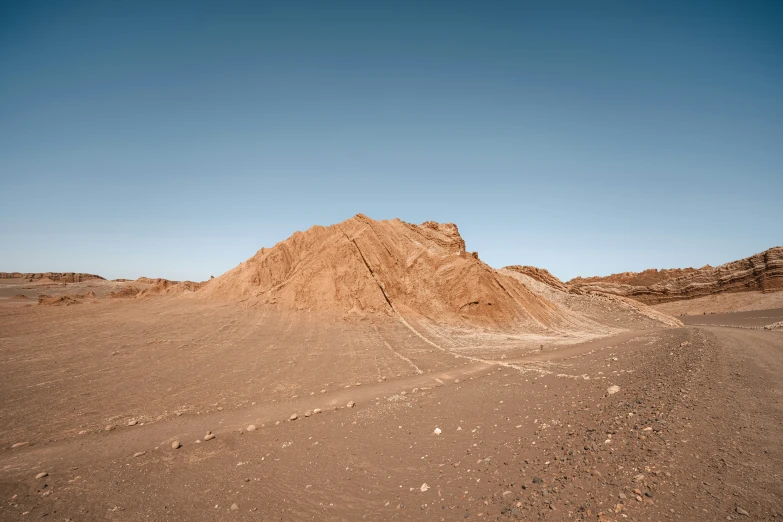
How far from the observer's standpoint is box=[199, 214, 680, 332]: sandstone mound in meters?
25.9

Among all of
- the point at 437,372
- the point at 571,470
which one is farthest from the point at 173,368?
A: the point at 571,470

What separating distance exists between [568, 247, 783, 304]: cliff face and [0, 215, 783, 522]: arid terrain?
3264cm

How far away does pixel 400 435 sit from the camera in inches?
329

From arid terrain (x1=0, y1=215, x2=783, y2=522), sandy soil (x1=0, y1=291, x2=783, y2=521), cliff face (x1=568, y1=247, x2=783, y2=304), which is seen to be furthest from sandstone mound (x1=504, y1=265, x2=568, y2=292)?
sandy soil (x1=0, y1=291, x2=783, y2=521)

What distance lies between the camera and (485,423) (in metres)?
8.39

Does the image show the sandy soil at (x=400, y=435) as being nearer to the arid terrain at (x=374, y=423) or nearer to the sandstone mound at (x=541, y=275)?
the arid terrain at (x=374, y=423)

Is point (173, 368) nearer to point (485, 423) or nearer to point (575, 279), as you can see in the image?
point (485, 423)

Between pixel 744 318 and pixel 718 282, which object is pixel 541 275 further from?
pixel 718 282

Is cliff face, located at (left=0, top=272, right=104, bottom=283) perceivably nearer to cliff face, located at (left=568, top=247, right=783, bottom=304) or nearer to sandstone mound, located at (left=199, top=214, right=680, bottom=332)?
sandstone mound, located at (left=199, top=214, right=680, bottom=332)

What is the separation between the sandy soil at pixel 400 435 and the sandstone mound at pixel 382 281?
33.1 feet

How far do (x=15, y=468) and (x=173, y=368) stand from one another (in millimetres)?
6800

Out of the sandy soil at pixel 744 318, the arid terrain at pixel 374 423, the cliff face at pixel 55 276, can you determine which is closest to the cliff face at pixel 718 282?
the sandy soil at pixel 744 318

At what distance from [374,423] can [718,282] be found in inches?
2168

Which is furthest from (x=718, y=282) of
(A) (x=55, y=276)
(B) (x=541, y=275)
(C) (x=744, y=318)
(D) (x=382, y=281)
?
(A) (x=55, y=276)
